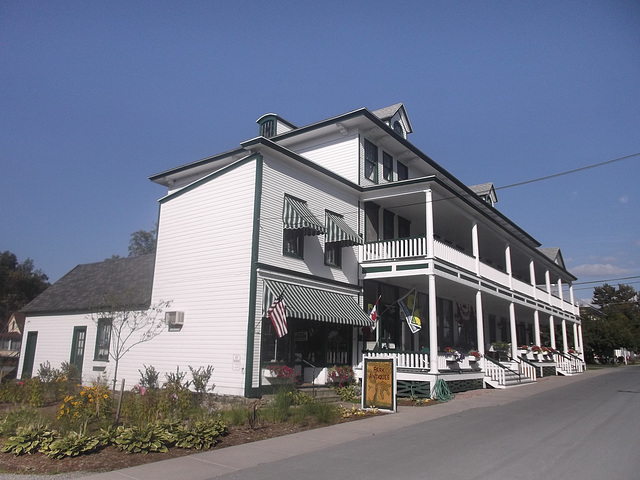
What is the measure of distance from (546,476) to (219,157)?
1520 cm

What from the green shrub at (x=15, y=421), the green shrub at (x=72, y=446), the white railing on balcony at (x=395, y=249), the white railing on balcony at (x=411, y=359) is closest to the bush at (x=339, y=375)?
the white railing on balcony at (x=411, y=359)

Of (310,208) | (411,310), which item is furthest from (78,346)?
(411,310)

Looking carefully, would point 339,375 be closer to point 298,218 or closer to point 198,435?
point 298,218

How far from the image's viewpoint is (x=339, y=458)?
7988 millimetres

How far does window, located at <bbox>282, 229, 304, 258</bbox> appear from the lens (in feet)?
53.4

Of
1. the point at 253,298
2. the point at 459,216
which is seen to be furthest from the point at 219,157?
the point at 459,216

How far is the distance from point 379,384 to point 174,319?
7118mm

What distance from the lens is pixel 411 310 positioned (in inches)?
834

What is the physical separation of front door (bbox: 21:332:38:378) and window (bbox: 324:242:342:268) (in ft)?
47.5

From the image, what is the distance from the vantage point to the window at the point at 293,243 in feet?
53.4

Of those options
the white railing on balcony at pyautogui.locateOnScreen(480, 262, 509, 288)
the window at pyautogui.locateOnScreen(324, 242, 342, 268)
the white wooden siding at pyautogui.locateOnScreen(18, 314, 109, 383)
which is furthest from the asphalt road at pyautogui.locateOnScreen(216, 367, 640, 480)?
the white wooden siding at pyautogui.locateOnScreen(18, 314, 109, 383)

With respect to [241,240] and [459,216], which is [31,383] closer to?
[241,240]

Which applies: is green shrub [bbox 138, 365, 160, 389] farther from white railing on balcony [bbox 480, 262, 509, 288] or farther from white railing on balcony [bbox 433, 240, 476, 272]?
white railing on balcony [bbox 480, 262, 509, 288]

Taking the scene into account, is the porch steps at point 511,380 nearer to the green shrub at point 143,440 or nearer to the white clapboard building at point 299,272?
the white clapboard building at point 299,272
